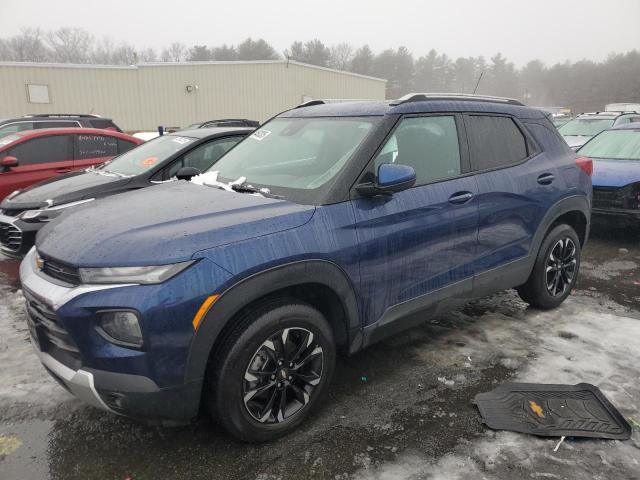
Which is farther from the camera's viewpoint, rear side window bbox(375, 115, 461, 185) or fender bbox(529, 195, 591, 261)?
fender bbox(529, 195, 591, 261)

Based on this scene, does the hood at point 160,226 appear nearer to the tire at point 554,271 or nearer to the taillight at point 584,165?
the tire at point 554,271

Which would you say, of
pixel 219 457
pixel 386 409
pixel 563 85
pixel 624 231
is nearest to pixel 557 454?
pixel 386 409

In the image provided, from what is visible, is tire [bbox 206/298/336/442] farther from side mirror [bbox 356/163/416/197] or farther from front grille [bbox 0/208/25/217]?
front grille [bbox 0/208/25/217]

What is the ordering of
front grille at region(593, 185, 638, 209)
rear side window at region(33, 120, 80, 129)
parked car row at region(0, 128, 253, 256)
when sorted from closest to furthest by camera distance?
parked car row at region(0, 128, 253, 256), front grille at region(593, 185, 638, 209), rear side window at region(33, 120, 80, 129)

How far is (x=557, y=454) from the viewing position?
254cm

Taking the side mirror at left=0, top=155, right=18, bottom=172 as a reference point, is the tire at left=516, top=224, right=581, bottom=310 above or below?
below

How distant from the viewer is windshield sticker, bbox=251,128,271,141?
3.76m

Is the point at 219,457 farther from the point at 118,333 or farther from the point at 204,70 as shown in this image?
the point at 204,70

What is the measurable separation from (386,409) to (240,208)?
4.94ft

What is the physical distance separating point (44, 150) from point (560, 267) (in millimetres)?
6837

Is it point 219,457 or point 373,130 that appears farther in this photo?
point 373,130

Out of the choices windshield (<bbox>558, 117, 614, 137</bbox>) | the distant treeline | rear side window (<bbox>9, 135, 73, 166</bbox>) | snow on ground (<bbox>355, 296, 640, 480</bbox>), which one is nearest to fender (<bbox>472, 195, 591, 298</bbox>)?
snow on ground (<bbox>355, 296, 640, 480</bbox>)

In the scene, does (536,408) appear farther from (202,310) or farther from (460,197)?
(202,310)

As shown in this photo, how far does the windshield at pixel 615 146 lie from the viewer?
7305 mm
